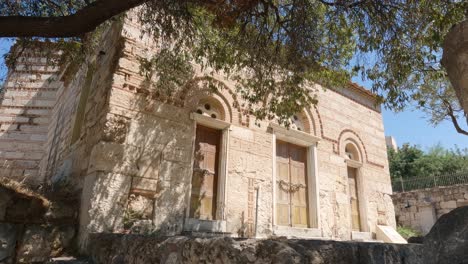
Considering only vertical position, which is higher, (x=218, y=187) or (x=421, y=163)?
(x=421, y=163)

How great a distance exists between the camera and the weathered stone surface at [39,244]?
160 inches

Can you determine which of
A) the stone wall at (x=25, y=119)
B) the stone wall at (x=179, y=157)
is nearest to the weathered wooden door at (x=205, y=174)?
the stone wall at (x=179, y=157)

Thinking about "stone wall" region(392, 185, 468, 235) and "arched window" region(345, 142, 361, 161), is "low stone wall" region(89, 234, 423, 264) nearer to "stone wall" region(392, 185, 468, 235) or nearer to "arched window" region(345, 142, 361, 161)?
"arched window" region(345, 142, 361, 161)

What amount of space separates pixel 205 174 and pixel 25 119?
768 centimetres

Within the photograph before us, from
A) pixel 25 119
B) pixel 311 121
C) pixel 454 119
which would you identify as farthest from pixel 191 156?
pixel 454 119

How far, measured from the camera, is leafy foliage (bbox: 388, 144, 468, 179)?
2314 cm

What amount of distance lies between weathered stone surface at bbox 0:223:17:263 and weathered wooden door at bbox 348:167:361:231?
7.92 meters

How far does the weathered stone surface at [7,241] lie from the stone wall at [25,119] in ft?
21.5

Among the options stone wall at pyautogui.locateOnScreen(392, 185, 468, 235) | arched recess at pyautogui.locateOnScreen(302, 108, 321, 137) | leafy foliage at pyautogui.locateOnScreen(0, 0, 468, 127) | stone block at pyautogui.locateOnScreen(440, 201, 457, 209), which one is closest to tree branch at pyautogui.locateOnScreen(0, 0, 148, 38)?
leafy foliage at pyautogui.locateOnScreen(0, 0, 468, 127)

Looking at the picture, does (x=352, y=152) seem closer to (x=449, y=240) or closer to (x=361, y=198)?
(x=361, y=198)

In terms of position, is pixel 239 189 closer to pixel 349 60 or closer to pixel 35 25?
pixel 349 60

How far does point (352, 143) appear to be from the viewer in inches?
381

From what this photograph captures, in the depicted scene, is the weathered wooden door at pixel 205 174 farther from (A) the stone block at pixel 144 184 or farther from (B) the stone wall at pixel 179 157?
(A) the stone block at pixel 144 184

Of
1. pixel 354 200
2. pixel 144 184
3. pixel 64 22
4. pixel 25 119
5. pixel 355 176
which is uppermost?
pixel 25 119
